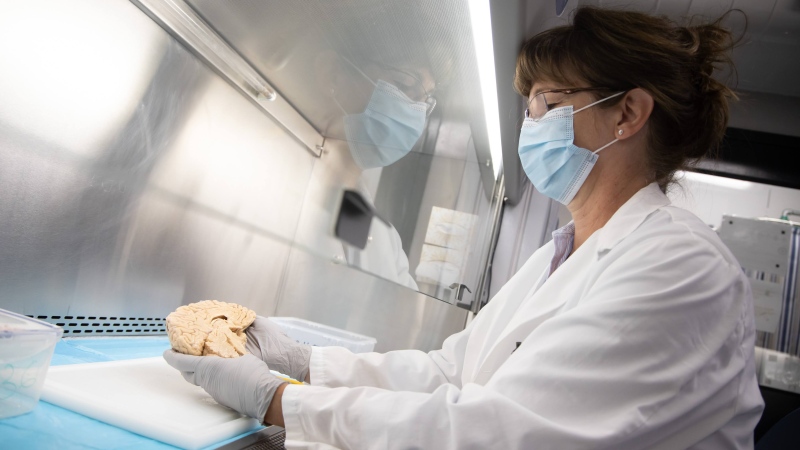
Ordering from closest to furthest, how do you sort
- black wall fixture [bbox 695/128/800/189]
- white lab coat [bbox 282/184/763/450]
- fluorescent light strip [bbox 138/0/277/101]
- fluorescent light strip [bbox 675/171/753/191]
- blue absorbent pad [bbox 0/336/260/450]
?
blue absorbent pad [bbox 0/336/260/450], white lab coat [bbox 282/184/763/450], fluorescent light strip [bbox 138/0/277/101], black wall fixture [bbox 695/128/800/189], fluorescent light strip [bbox 675/171/753/191]

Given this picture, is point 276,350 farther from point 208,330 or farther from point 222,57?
point 222,57

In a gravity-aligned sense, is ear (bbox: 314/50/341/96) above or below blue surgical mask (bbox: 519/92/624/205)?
above

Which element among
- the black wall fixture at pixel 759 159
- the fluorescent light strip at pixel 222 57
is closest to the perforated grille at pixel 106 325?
the fluorescent light strip at pixel 222 57

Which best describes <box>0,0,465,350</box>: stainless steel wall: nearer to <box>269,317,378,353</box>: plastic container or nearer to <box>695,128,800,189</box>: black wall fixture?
<box>269,317,378,353</box>: plastic container

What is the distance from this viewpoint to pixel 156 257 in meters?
1.43

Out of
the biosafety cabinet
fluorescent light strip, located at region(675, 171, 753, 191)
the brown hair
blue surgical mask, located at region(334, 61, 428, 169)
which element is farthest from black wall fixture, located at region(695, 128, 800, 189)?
blue surgical mask, located at region(334, 61, 428, 169)

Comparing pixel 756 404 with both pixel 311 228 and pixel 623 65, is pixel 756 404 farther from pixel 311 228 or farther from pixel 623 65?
pixel 311 228

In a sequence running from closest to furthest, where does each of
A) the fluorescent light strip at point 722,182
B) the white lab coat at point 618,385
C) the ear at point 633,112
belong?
the white lab coat at point 618,385
the ear at point 633,112
the fluorescent light strip at point 722,182

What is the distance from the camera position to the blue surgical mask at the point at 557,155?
141cm

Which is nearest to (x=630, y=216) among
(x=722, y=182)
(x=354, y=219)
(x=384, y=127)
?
(x=384, y=127)

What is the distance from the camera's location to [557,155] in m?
1.44

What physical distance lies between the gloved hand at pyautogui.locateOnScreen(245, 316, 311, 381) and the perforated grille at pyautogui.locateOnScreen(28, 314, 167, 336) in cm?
30

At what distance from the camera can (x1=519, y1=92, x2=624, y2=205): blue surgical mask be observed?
1406 mm

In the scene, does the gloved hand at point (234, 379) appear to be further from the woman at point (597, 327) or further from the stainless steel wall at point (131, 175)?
the stainless steel wall at point (131, 175)
